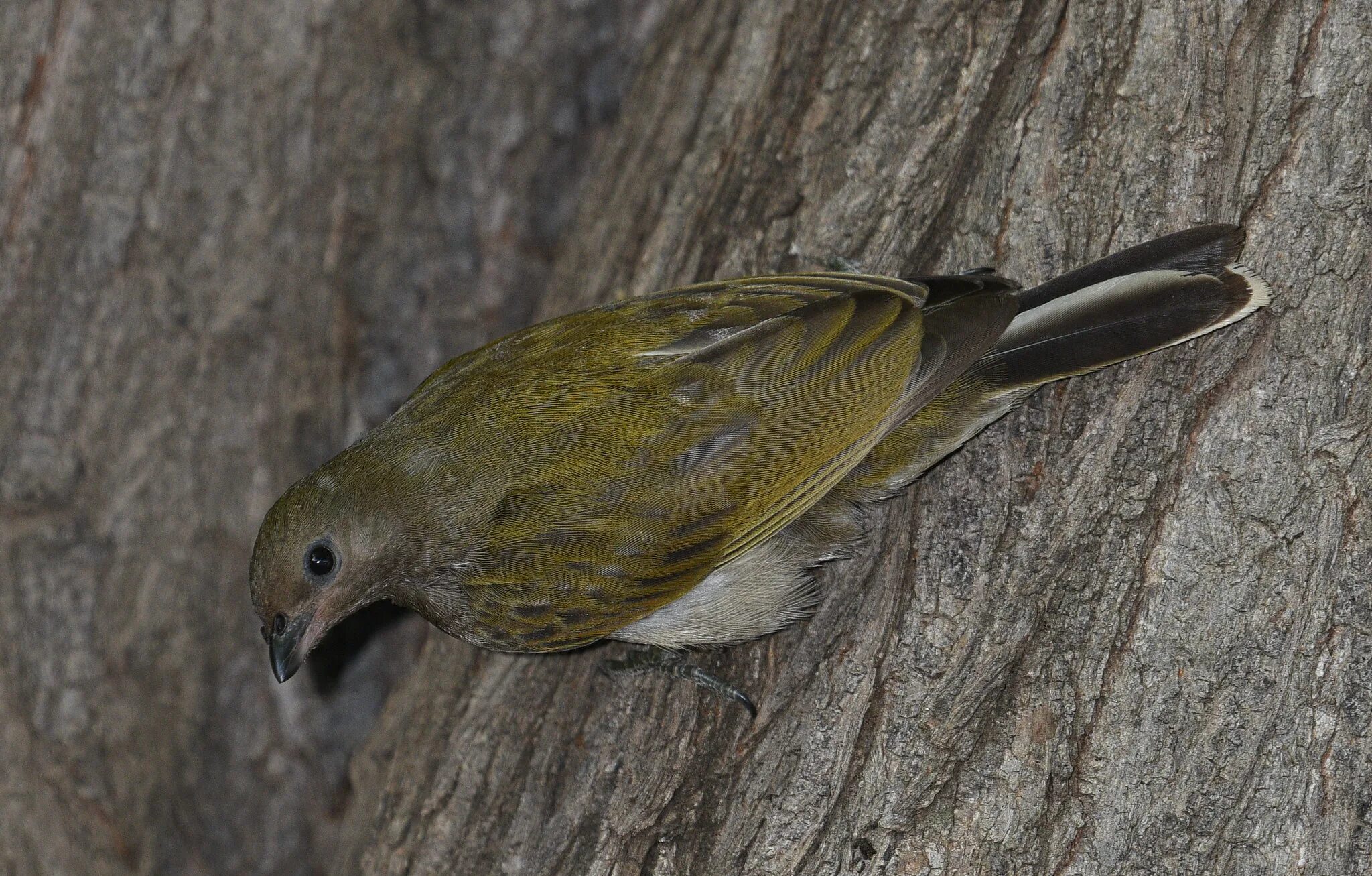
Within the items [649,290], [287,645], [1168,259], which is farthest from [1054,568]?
[287,645]

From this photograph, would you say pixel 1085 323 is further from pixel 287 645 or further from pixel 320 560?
pixel 287 645

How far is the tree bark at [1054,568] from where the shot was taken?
296cm

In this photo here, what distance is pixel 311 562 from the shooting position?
358 centimetres

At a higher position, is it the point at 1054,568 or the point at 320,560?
the point at 1054,568

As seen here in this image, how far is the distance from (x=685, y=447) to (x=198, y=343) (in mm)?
2367

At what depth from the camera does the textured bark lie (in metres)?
4.49

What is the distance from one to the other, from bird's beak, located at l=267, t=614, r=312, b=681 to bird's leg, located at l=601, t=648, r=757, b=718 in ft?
3.25

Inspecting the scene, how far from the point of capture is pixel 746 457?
3354mm

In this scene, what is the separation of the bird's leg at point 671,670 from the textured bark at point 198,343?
5.02 feet

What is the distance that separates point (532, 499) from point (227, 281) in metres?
1.95

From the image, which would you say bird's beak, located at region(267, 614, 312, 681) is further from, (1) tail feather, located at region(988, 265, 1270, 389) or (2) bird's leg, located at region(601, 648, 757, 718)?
(1) tail feather, located at region(988, 265, 1270, 389)

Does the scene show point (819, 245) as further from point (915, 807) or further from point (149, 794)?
point (149, 794)

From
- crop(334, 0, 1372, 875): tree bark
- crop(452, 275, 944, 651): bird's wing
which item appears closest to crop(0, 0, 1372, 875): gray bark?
crop(334, 0, 1372, 875): tree bark

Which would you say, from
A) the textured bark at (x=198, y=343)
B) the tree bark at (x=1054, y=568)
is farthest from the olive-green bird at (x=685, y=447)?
the textured bark at (x=198, y=343)
